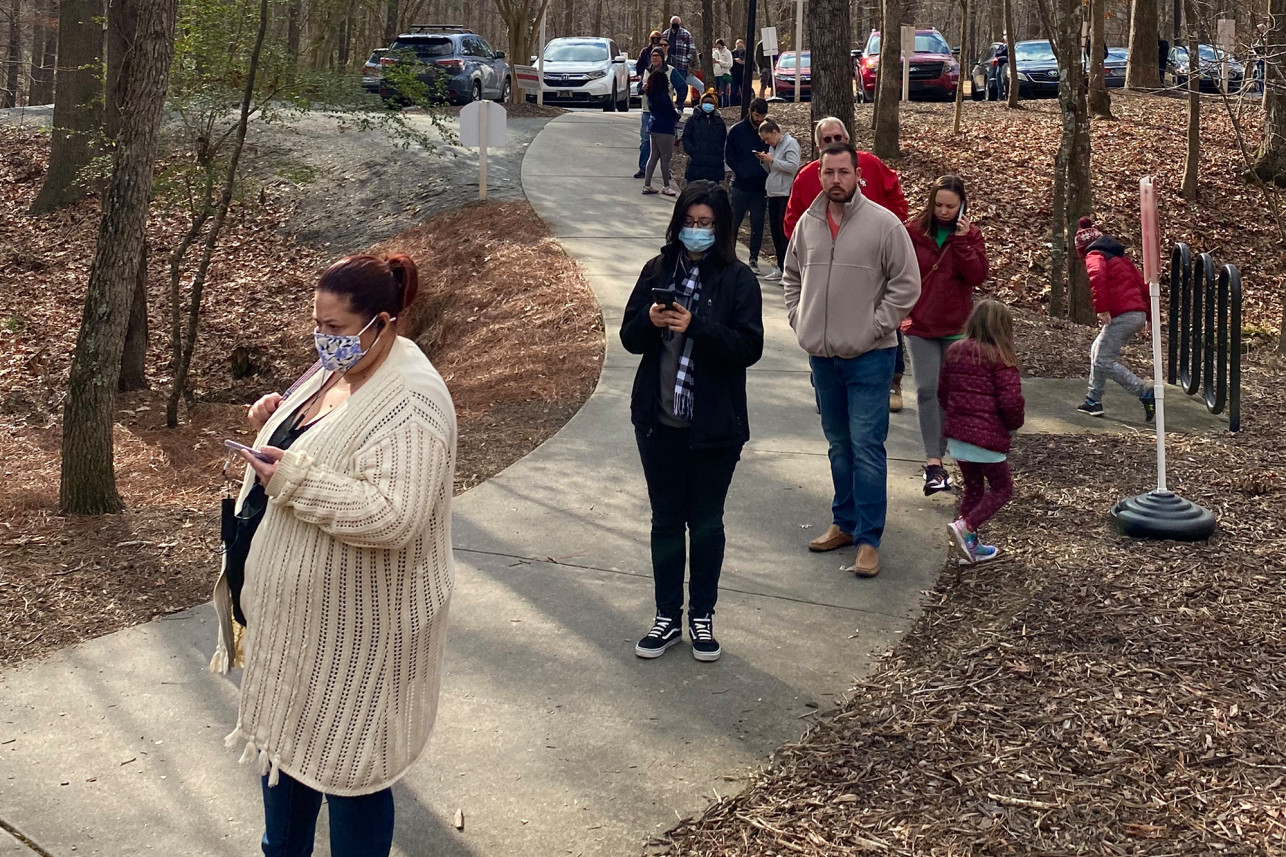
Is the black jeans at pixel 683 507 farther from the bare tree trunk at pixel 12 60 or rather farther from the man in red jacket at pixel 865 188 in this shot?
the bare tree trunk at pixel 12 60

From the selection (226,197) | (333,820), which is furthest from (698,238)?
(226,197)

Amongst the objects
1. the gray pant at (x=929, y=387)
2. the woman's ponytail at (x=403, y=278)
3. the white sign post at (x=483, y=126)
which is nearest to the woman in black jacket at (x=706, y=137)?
the white sign post at (x=483, y=126)

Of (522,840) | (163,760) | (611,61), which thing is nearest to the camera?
(522,840)

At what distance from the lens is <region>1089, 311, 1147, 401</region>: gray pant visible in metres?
9.04

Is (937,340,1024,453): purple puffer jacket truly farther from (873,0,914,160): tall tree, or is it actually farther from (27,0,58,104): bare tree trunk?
(27,0,58,104): bare tree trunk

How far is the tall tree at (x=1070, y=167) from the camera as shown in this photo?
1230cm

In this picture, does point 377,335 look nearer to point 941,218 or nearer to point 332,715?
point 332,715

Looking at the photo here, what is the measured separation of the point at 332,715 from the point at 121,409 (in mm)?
10113

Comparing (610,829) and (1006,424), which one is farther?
(1006,424)

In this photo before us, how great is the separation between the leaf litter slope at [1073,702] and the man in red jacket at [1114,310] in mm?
839

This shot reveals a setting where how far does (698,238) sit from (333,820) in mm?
2609

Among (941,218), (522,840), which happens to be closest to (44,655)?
(522,840)

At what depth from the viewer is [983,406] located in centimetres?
620

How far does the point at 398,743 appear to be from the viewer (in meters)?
3.17
